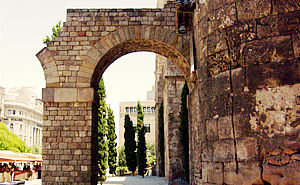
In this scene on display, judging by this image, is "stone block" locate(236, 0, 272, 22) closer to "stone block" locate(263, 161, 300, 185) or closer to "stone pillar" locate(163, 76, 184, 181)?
"stone block" locate(263, 161, 300, 185)

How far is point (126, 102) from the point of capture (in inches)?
1877

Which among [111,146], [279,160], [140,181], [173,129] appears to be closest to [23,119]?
[111,146]

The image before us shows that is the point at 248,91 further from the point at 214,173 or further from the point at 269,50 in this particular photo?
the point at 214,173

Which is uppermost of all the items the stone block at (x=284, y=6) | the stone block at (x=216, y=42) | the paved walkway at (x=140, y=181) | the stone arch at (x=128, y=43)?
the stone arch at (x=128, y=43)

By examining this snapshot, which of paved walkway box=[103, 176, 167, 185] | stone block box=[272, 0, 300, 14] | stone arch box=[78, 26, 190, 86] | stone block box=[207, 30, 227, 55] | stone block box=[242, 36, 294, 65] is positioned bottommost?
paved walkway box=[103, 176, 167, 185]

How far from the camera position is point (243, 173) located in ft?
10.8

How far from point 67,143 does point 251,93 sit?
6534 mm

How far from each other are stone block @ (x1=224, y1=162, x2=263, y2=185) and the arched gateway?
5850mm

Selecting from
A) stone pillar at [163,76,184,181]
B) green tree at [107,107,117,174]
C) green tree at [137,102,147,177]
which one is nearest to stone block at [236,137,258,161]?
stone pillar at [163,76,184,181]

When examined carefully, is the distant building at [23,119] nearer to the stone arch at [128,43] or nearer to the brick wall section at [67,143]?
the brick wall section at [67,143]

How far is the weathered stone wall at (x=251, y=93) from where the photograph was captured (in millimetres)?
3119

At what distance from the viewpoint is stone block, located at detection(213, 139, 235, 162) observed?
346 cm

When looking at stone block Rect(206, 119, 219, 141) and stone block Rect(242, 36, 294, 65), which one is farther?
stone block Rect(206, 119, 219, 141)

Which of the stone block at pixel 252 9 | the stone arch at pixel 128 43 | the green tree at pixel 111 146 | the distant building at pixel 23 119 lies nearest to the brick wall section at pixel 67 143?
the stone arch at pixel 128 43
